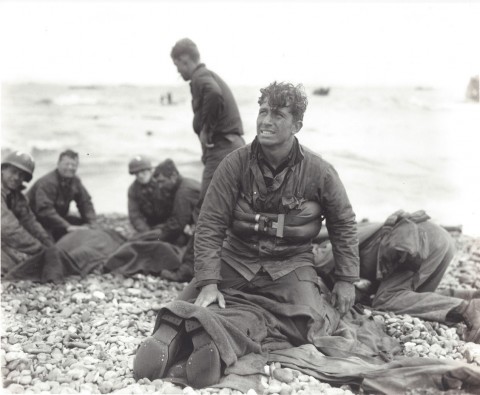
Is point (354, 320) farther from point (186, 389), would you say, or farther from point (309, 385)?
point (186, 389)

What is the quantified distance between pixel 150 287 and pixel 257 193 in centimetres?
254

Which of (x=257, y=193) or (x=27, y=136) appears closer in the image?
(x=257, y=193)

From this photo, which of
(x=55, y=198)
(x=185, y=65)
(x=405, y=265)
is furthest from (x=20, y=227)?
(x=405, y=265)

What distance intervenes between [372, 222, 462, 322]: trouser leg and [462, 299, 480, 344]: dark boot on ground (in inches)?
4.0

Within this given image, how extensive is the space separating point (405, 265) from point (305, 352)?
173 cm

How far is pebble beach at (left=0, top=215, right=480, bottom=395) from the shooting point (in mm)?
3842

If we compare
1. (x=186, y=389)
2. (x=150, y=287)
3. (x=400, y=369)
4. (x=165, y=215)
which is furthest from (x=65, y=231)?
(x=400, y=369)

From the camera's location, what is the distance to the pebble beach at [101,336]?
12.6ft

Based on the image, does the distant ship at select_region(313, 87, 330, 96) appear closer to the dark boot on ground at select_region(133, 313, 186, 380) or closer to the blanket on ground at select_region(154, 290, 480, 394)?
the blanket on ground at select_region(154, 290, 480, 394)

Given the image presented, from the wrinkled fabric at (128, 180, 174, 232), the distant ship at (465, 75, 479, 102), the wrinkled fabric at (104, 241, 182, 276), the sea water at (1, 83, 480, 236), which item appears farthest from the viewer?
the sea water at (1, 83, 480, 236)

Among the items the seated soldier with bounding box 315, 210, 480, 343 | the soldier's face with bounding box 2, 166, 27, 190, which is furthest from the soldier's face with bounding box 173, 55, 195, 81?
the seated soldier with bounding box 315, 210, 480, 343

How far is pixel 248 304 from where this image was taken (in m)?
4.42

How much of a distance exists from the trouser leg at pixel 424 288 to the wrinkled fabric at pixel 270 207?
94 centimetres

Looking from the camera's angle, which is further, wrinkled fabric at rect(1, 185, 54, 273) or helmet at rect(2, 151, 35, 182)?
helmet at rect(2, 151, 35, 182)
